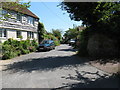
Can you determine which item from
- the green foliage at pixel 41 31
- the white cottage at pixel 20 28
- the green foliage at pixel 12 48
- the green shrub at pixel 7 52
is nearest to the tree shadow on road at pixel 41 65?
the green shrub at pixel 7 52

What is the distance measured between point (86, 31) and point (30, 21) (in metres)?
14.2

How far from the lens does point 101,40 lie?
10.7m

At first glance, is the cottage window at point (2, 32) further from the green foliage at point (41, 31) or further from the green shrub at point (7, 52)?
the green foliage at point (41, 31)

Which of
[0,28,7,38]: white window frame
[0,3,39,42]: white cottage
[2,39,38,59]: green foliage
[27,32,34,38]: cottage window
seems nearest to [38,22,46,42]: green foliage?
[0,3,39,42]: white cottage

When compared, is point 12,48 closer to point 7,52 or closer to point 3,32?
point 7,52

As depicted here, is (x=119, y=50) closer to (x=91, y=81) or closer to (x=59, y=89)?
(x=91, y=81)

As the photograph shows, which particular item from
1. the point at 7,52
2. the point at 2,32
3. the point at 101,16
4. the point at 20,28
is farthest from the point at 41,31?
the point at 101,16

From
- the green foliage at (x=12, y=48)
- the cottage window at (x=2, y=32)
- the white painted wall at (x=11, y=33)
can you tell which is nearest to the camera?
the green foliage at (x=12, y=48)

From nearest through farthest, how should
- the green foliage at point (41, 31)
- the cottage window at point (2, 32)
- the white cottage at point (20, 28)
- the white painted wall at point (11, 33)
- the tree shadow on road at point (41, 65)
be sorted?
the tree shadow on road at point (41, 65) < the cottage window at point (2, 32) < the white cottage at point (20, 28) < the white painted wall at point (11, 33) < the green foliage at point (41, 31)

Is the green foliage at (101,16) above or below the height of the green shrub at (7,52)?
above

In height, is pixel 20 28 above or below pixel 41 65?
above

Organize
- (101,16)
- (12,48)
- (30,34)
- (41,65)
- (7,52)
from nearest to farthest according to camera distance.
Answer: (41,65) → (101,16) → (7,52) → (12,48) → (30,34)

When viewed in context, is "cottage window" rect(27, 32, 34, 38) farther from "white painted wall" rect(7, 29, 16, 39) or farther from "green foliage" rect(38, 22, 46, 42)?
"white painted wall" rect(7, 29, 16, 39)

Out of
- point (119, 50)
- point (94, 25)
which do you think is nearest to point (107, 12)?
point (94, 25)
